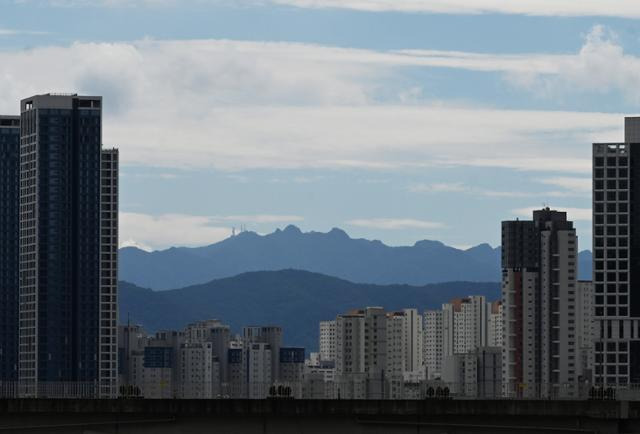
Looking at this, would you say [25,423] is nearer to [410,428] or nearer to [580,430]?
[410,428]

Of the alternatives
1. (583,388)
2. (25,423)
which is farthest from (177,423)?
(583,388)

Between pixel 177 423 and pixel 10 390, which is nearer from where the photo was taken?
pixel 177 423

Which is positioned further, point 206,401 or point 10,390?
point 10,390

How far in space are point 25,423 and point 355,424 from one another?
592 inches

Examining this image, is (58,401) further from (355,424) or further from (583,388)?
(583,388)

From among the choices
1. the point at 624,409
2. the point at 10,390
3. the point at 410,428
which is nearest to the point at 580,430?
the point at 624,409

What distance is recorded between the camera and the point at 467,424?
277 feet

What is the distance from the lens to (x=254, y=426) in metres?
85.4

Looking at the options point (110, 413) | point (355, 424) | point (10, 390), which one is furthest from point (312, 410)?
point (10, 390)

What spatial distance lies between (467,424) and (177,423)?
13.2m

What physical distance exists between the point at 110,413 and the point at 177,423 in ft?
10.2

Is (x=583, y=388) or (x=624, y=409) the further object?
(x=583, y=388)

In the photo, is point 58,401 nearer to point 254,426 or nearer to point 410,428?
point 254,426

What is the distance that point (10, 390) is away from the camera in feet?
357
